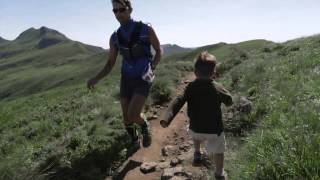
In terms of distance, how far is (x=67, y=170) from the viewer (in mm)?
9453

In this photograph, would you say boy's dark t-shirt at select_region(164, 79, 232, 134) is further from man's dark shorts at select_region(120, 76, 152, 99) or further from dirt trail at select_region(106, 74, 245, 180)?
man's dark shorts at select_region(120, 76, 152, 99)

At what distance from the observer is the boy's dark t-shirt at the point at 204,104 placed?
6.50 meters

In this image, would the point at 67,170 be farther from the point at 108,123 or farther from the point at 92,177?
the point at 108,123

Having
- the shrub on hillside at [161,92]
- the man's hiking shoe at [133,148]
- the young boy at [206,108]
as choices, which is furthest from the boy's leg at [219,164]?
the shrub on hillside at [161,92]

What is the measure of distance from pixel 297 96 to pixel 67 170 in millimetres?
5060

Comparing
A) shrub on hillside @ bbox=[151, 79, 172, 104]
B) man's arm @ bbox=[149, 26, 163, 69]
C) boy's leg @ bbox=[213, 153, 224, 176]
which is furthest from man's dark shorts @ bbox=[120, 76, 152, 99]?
shrub on hillside @ bbox=[151, 79, 172, 104]

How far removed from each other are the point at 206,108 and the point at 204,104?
7 cm

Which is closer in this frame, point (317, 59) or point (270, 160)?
point (270, 160)

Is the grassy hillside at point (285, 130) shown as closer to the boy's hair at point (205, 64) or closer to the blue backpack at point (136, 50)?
the boy's hair at point (205, 64)

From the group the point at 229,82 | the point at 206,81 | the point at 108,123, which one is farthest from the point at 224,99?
the point at 229,82

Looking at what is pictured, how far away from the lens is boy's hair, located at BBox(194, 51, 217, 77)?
6.21m

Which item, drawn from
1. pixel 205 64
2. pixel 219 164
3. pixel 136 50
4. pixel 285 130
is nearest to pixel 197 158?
pixel 219 164

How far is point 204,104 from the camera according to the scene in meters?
6.56

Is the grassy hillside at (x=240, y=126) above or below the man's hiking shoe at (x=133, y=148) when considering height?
above
